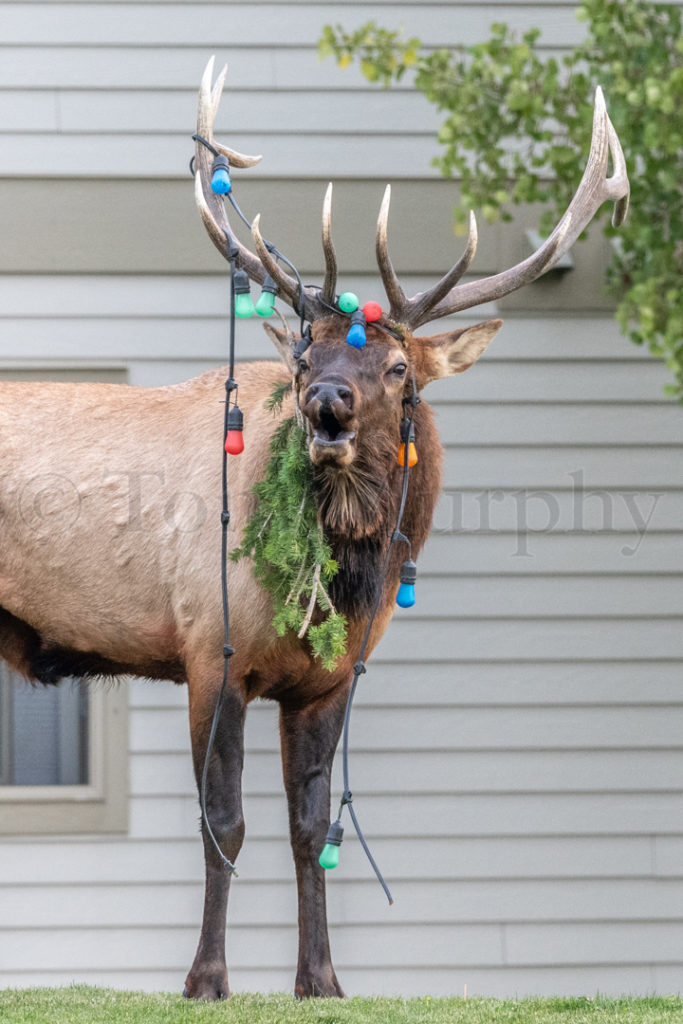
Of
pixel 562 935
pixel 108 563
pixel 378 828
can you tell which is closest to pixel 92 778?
pixel 378 828

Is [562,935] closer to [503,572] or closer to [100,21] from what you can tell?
[503,572]

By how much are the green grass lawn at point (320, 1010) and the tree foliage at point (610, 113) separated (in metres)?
2.12

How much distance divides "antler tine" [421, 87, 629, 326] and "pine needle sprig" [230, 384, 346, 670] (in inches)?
25.2

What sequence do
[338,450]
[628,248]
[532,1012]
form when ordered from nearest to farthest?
[338,450], [532,1012], [628,248]

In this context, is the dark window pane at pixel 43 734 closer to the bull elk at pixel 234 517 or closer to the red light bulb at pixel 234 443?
the bull elk at pixel 234 517

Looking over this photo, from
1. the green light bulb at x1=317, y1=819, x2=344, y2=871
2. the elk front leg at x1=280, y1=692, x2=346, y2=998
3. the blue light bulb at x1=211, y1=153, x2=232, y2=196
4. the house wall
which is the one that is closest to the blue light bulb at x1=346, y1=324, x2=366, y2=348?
the blue light bulb at x1=211, y1=153, x2=232, y2=196

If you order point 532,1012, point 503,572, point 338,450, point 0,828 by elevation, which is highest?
point 338,450

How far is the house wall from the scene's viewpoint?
5.10 m

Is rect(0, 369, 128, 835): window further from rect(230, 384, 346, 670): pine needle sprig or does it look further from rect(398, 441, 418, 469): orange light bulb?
rect(398, 441, 418, 469): orange light bulb

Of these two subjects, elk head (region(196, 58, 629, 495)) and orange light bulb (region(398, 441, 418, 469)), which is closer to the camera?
elk head (region(196, 58, 629, 495))

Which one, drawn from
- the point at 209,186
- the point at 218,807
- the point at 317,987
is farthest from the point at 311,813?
the point at 209,186

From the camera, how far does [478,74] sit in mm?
4293

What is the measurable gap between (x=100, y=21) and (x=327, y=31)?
1.46 m

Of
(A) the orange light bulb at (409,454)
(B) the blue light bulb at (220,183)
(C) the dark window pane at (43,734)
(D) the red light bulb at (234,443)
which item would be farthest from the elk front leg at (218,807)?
(C) the dark window pane at (43,734)
